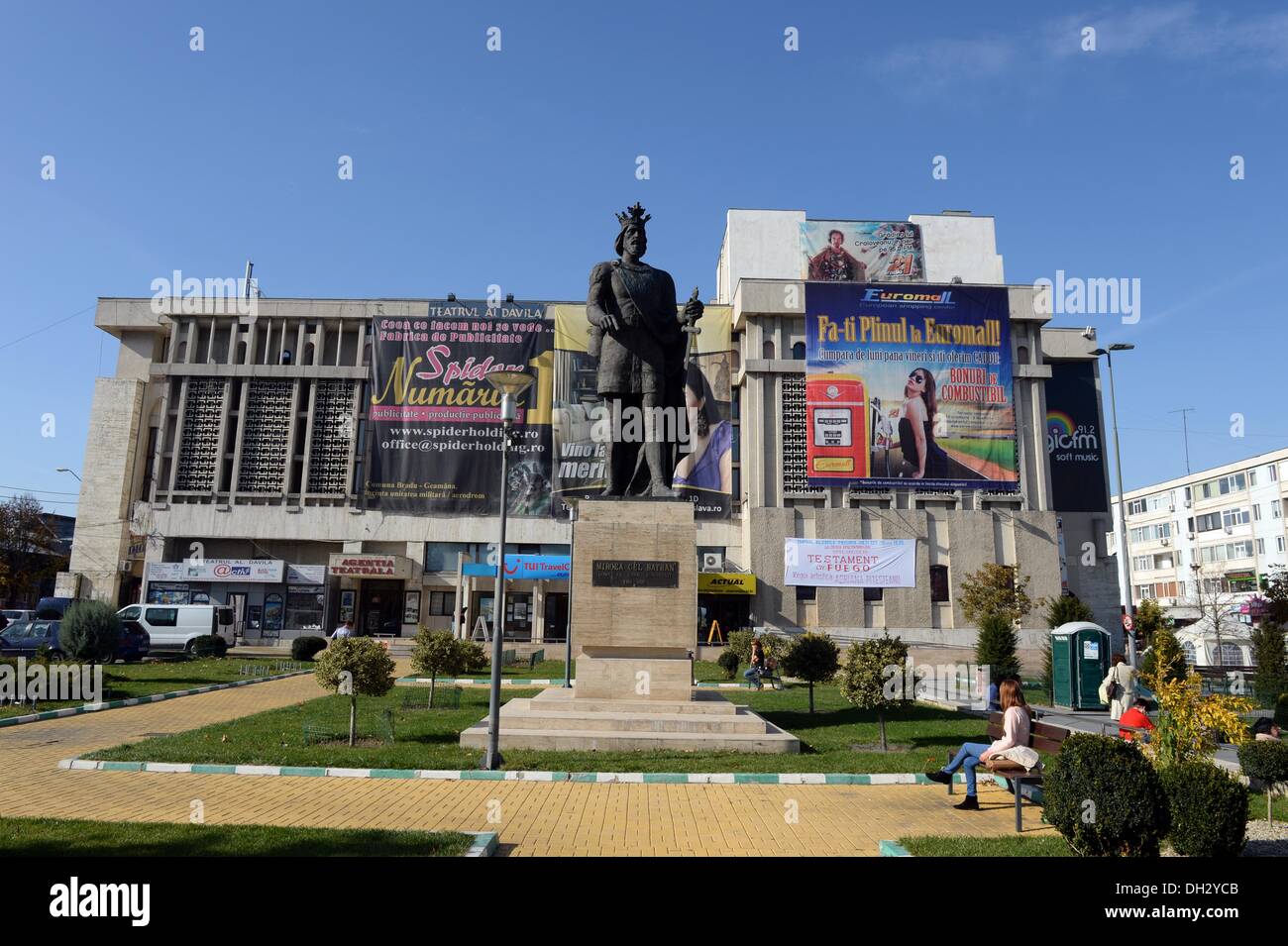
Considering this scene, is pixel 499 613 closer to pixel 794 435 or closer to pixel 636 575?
pixel 636 575

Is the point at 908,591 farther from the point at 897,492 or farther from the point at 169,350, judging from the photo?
the point at 169,350

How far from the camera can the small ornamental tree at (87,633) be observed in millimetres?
18469

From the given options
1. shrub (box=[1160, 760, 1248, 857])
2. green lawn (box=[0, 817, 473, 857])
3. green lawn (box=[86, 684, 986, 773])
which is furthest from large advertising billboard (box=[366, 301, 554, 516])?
shrub (box=[1160, 760, 1248, 857])

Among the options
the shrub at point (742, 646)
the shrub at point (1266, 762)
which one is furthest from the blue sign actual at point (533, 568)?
the shrub at point (1266, 762)

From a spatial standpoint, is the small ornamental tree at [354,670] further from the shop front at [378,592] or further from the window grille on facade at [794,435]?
the window grille on facade at [794,435]

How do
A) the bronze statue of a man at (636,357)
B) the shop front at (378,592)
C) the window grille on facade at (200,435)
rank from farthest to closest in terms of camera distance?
the window grille on facade at (200,435) → the shop front at (378,592) → the bronze statue of a man at (636,357)

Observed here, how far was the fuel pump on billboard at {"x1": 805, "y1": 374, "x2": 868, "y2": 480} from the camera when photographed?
42.2 m

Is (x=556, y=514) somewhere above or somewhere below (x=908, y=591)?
above

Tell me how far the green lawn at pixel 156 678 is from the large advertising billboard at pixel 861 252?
3936 centimetres

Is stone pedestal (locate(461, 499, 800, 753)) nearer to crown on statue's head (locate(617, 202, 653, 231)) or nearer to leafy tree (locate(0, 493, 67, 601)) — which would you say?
crown on statue's head (locate(617, 202, 653, 231))

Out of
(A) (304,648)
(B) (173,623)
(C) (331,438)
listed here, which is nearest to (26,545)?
(C) (331,438)
